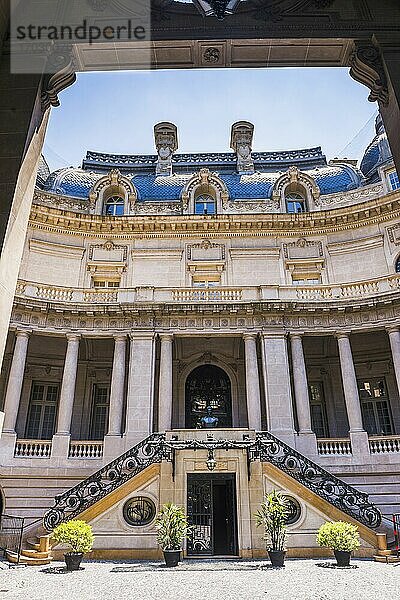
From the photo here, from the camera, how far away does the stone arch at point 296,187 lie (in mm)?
26797

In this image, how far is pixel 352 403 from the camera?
63.7 feet

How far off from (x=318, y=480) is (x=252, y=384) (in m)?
4.82

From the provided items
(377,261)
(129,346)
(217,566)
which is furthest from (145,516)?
(377,261)

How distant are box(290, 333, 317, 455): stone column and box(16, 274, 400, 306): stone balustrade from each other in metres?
2.34

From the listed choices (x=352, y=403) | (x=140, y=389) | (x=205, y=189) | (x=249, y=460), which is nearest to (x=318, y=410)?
(x=352, y=403)

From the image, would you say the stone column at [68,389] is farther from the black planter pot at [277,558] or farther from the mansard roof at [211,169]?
the mansard roof at [211,169]

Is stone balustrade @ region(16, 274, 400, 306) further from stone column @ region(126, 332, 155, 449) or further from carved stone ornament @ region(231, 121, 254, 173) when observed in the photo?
carved stone ornament @ region(231, 121, 254, 173)

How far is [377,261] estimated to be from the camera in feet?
79.2

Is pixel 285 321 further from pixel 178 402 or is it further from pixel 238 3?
pixel 238 3

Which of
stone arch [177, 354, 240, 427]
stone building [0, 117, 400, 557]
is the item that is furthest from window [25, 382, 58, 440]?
stone arch [177, 354, 240, 427]

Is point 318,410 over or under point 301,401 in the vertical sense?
over

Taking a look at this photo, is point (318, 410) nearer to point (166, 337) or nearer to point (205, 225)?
point (166, 337)

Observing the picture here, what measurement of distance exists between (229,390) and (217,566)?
11181 mm

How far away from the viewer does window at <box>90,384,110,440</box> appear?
22.9m
